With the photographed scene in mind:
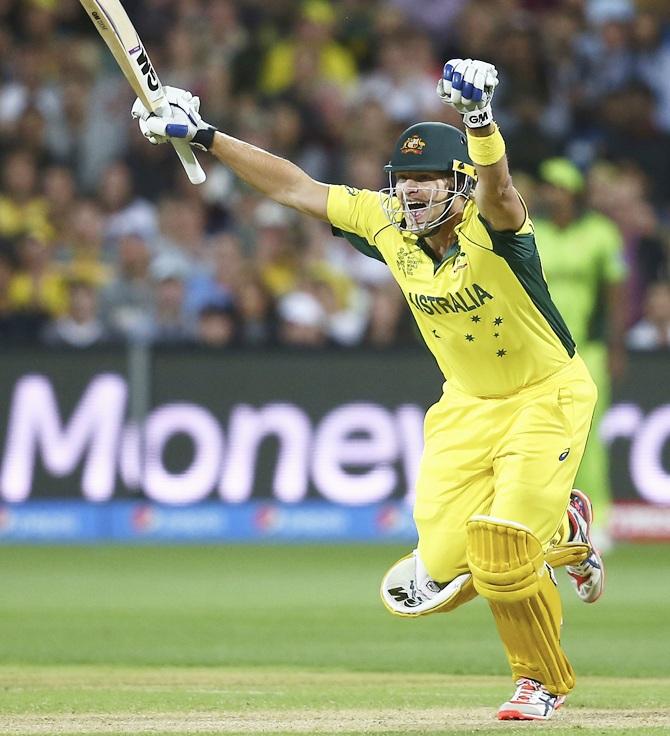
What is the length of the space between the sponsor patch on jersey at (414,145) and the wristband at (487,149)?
55 cm

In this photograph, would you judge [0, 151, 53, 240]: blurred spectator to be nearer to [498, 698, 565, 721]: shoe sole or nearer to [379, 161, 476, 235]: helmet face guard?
[379, 161, 476, 235]: helmet face guard

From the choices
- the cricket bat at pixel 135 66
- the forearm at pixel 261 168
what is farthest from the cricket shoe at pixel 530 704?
the cricket bat at pixel 135 66

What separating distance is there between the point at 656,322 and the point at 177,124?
264 inches

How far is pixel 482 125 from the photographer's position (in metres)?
5.11

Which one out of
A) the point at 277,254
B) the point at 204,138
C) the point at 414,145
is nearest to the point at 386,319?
the point at 277,254

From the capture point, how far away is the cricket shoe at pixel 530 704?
5383 mm

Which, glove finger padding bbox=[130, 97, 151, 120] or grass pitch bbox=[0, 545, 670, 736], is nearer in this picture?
grass pitch bbox=[0, 545, 670, 736]

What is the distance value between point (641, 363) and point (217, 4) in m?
4.98

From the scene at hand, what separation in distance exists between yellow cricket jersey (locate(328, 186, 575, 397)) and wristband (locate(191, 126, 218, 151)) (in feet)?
2.33

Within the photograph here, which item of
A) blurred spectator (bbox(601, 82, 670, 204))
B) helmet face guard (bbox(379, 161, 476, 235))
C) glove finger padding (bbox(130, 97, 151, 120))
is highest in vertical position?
blurred spectator (bbox(601, 82, 670, 204))

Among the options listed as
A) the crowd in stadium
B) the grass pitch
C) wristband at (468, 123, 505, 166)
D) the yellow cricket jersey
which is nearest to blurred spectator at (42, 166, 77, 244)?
the crowd in stadium

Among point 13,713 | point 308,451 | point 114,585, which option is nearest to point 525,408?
point 13,713

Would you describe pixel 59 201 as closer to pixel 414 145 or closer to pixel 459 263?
pixel 414 145

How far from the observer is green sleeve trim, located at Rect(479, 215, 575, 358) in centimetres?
540
